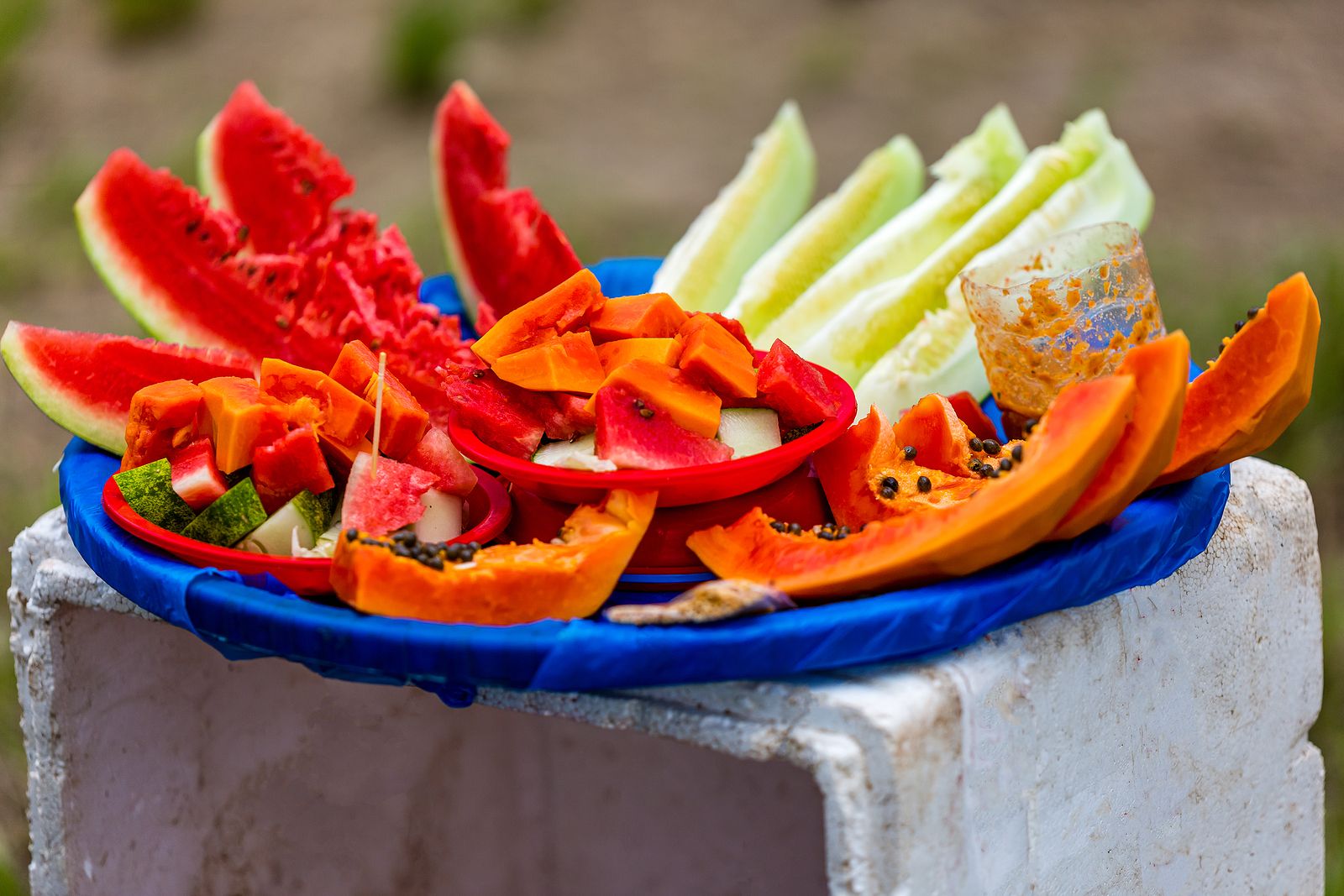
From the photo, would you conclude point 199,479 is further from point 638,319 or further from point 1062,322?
point 1062,322

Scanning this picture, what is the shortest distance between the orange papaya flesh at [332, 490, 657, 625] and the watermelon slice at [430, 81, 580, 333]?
0.84m

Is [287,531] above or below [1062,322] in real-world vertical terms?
below

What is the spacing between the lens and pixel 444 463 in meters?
1.41

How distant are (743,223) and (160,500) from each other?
1.17 metres

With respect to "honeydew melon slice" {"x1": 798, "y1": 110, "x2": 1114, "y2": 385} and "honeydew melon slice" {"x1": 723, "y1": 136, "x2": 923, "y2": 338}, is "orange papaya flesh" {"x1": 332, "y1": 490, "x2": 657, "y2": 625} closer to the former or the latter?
"honeydew melon slice" {"x1": 798, "y1": 110, "x2": 1114, "y2": 385}

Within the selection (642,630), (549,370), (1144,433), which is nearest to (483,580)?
(642,630)

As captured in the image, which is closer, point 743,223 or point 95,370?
point 95,370

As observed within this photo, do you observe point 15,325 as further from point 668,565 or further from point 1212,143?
point 1212,143

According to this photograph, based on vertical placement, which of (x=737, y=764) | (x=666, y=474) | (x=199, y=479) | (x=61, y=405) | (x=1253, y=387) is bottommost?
(x=737, y=764)

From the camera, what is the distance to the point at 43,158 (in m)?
5.71

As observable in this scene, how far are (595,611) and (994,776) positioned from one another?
0.38m

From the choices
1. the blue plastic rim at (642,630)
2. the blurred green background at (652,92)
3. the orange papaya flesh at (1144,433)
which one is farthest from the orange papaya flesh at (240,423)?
the blurred green background at (652,92)

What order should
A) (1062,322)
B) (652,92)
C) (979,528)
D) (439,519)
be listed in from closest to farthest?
(979,528)
(439,519)
(1062,322)
(652,92)

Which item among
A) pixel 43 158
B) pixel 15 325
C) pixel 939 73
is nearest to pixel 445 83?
pixel 43 158
